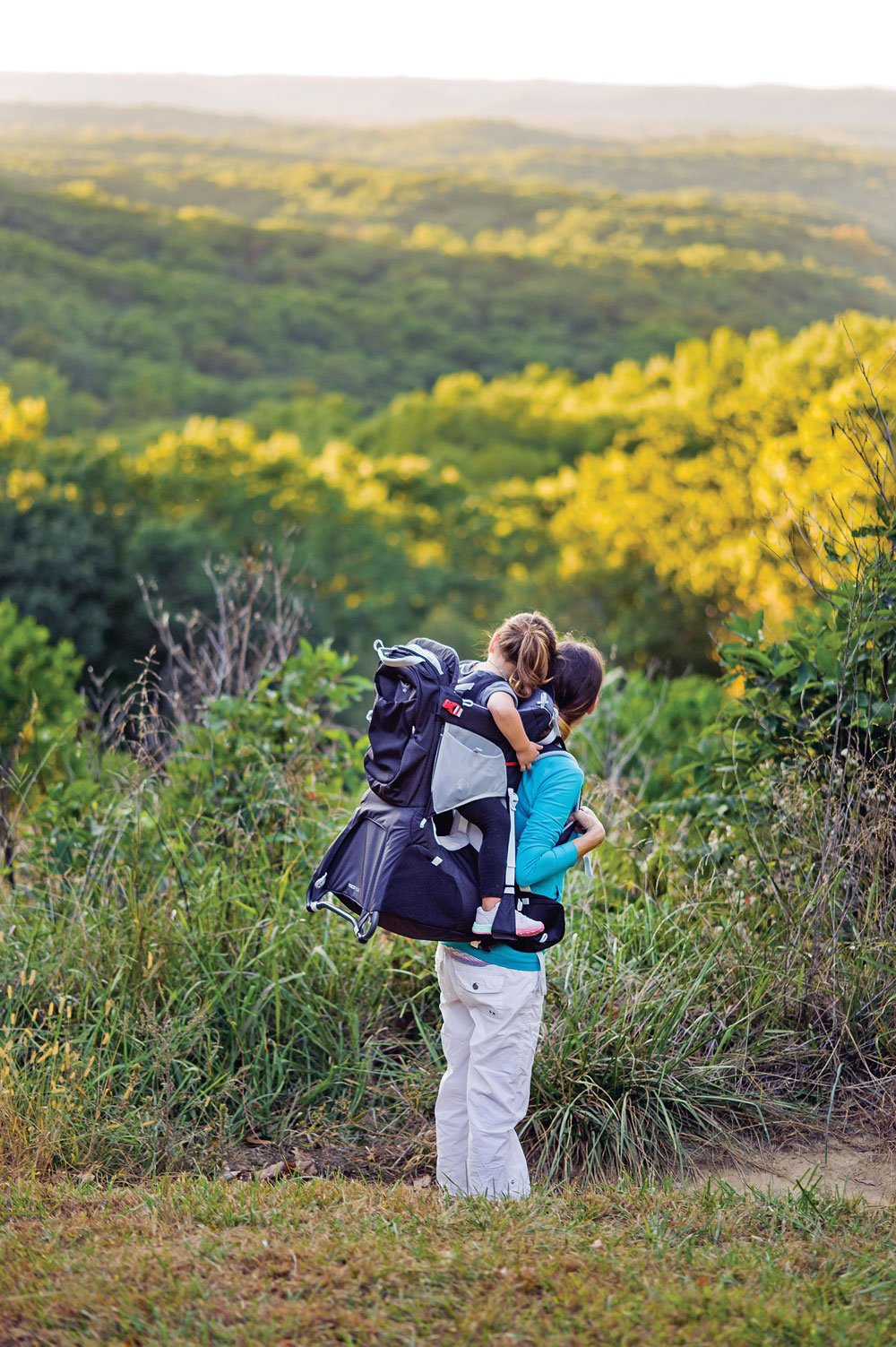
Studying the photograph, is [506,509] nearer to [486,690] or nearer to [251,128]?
[486,690]

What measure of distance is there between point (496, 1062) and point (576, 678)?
0.98 meters

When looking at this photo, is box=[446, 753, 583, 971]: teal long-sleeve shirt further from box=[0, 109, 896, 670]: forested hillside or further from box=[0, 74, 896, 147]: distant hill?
box=[0, 74, 896, 147]: distant hill

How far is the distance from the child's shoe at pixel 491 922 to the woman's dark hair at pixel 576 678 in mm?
552

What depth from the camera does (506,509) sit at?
130ft

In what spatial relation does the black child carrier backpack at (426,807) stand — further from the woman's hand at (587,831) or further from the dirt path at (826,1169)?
the dirt path at (826,1169)

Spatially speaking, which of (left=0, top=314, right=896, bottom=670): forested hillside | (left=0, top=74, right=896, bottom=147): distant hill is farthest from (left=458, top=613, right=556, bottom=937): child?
(left=0, top=74, right=896, bottom=147): distant hill

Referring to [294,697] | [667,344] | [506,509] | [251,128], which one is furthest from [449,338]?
[251,128]

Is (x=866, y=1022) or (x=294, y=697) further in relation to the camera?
(x=294, y=697)

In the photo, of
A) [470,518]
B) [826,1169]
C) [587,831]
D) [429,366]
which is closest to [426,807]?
[587,831]

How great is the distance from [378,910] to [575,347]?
72080 mm

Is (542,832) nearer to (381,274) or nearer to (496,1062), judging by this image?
(496,1062)

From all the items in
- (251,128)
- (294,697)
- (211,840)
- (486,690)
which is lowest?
(211,840)

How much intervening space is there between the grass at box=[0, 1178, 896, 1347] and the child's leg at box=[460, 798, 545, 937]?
2.15ft

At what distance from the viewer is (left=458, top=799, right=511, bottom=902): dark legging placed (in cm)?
305
